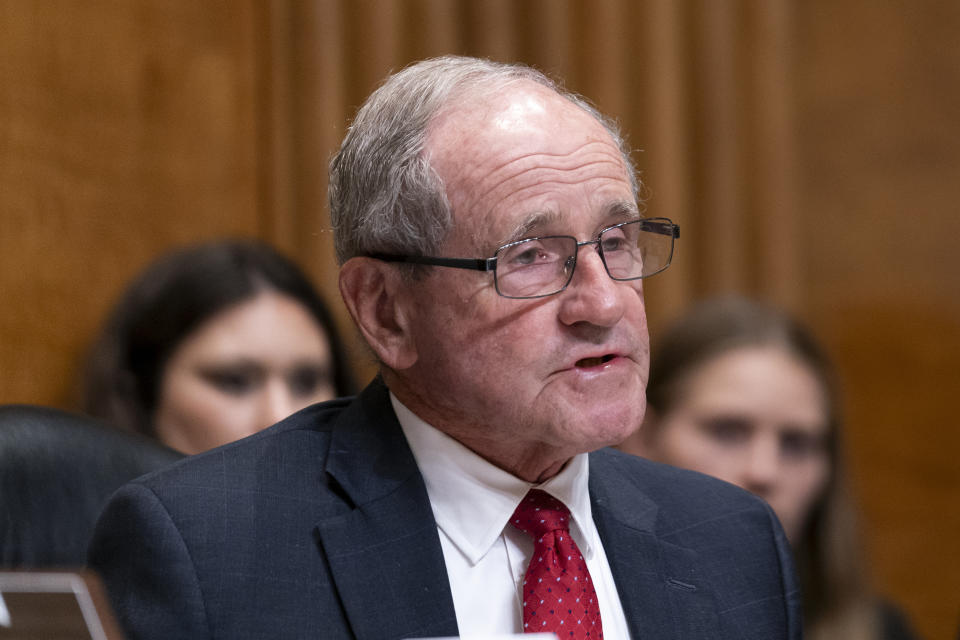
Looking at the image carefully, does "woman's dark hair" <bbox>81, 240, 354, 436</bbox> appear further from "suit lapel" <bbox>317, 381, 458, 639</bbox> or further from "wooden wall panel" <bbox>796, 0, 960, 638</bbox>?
"wooden wall panel" <bbox>796, 0, 960, 638</bbox>

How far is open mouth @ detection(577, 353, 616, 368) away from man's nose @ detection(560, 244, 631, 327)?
0.15 ft

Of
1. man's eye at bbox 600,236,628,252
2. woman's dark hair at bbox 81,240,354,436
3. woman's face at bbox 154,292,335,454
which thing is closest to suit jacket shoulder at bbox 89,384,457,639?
man's eye at bbox 600,236,628,252

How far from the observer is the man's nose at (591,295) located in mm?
1427

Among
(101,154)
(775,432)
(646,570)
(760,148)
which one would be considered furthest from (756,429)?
(101,154)

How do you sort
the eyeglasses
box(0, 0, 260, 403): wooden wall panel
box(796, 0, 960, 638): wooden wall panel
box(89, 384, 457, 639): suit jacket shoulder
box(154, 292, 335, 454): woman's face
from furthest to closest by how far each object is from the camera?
box(796, 0, 960, 638): wooden wall panel < box(154, 292, 335, 454): woman's face < box(0, 0, 260, 403): wooden wall panel < the eyeglasses < box(89, 384, 457, 639): suit jacket shoulder

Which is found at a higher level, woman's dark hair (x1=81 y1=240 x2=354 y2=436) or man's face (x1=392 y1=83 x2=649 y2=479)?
man's face (x1=392 y1=83 x2=649 y2=479)

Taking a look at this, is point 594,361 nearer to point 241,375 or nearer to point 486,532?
point 486,532

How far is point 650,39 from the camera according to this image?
136 inches

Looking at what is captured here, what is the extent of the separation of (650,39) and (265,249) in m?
1.31

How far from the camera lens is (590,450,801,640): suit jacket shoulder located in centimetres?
156

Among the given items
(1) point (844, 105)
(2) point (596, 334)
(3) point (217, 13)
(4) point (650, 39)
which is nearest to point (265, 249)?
(3) point (217, 13)

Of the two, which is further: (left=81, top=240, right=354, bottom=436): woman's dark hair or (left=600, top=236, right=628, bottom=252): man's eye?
(left=81, top=240, right=354, bottom=436): woman's dark hair

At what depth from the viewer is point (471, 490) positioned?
4.90ft

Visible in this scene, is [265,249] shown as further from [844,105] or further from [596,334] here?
[844,105]
